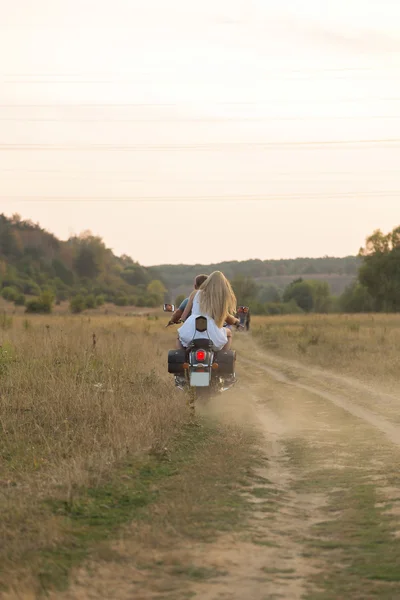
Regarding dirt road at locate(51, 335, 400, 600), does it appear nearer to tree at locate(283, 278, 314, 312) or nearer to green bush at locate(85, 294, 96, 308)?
green bush at locate(85, 294, 96, 308)

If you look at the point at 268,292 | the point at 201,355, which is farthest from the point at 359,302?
the point at 201,355

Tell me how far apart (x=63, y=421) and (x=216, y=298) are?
2571mm

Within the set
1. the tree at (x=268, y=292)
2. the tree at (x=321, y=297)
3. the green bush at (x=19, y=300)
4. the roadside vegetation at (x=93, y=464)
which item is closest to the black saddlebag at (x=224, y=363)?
the roadside vegetation at (x=93, y=464)

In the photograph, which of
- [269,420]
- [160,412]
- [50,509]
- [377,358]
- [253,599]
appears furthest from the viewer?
[377,358]

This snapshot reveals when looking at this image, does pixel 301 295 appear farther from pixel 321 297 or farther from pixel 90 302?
pixel 90 302

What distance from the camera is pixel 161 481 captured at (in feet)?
25.8

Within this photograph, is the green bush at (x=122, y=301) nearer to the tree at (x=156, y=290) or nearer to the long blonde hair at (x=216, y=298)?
the tree at (x=156, y=290)

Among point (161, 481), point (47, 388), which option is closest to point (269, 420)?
point (47, 388)

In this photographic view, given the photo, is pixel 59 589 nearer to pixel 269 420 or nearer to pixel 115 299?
pixel 269 420

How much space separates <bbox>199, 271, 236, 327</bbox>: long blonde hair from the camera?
11.5m

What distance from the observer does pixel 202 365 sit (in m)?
11.0

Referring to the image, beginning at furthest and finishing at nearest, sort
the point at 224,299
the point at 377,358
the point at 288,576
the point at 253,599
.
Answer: the point at 377,358 → the point at 224,299 → the point at 288,576 → the point at 253,599

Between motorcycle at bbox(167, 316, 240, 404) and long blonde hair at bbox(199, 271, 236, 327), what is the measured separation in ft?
0.72

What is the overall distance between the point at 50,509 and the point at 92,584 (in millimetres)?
1550
